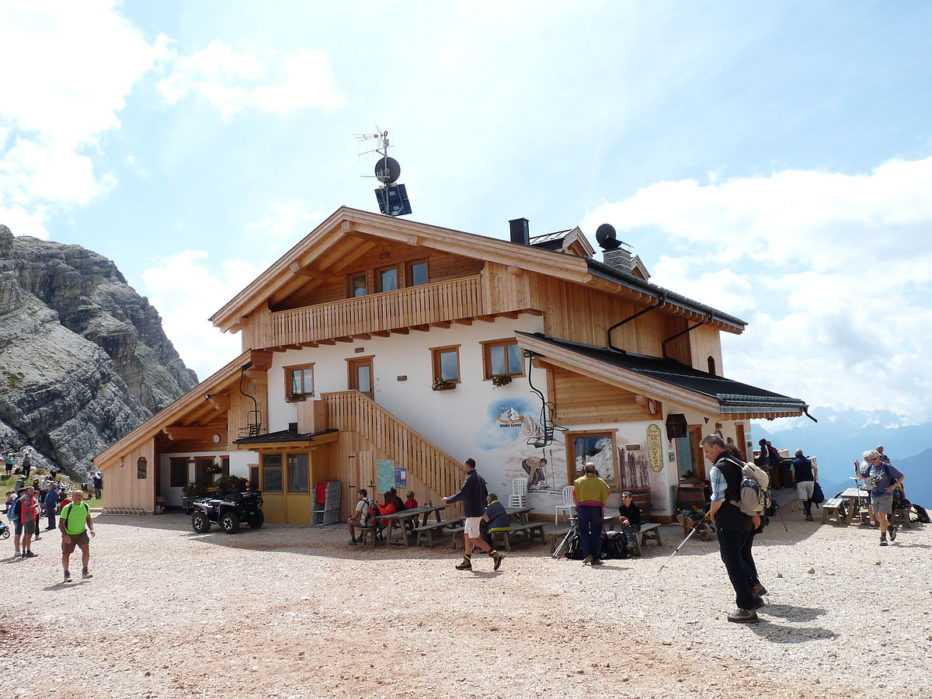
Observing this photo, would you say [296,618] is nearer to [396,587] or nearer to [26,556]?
[396,587]

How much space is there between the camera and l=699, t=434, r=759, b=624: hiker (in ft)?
22.5

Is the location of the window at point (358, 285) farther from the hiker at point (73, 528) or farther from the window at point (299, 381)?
the hiker at point (73, 528)

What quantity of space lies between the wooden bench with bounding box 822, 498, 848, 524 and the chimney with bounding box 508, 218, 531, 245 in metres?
10.5

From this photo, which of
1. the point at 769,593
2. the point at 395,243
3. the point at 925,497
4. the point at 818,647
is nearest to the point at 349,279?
the point at 395,243

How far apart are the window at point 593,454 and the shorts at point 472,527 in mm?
5373

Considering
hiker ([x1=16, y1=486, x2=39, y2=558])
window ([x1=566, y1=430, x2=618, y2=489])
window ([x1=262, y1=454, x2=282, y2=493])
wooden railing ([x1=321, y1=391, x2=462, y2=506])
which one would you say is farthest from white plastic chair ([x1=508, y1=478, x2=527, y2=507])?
hiker ([x1=16, y1=486, x2=39, y2=558])

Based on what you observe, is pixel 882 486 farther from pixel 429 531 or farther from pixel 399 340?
pixel 399 340

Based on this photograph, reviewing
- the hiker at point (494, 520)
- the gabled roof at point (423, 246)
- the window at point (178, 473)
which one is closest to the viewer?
the hiker at point (494, 520)

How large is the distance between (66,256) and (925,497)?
174m

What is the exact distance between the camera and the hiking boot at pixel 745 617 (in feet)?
22.2

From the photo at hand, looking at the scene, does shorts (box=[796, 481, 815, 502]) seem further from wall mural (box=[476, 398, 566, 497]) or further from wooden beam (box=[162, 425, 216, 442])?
wooden beam (box=[162, 425, 216, 442])

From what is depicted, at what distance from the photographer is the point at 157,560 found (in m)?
13.9

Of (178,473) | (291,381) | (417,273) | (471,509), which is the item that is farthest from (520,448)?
(178,473)

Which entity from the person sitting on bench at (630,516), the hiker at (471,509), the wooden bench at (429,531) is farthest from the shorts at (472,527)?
the wooden bench at (429,531)
